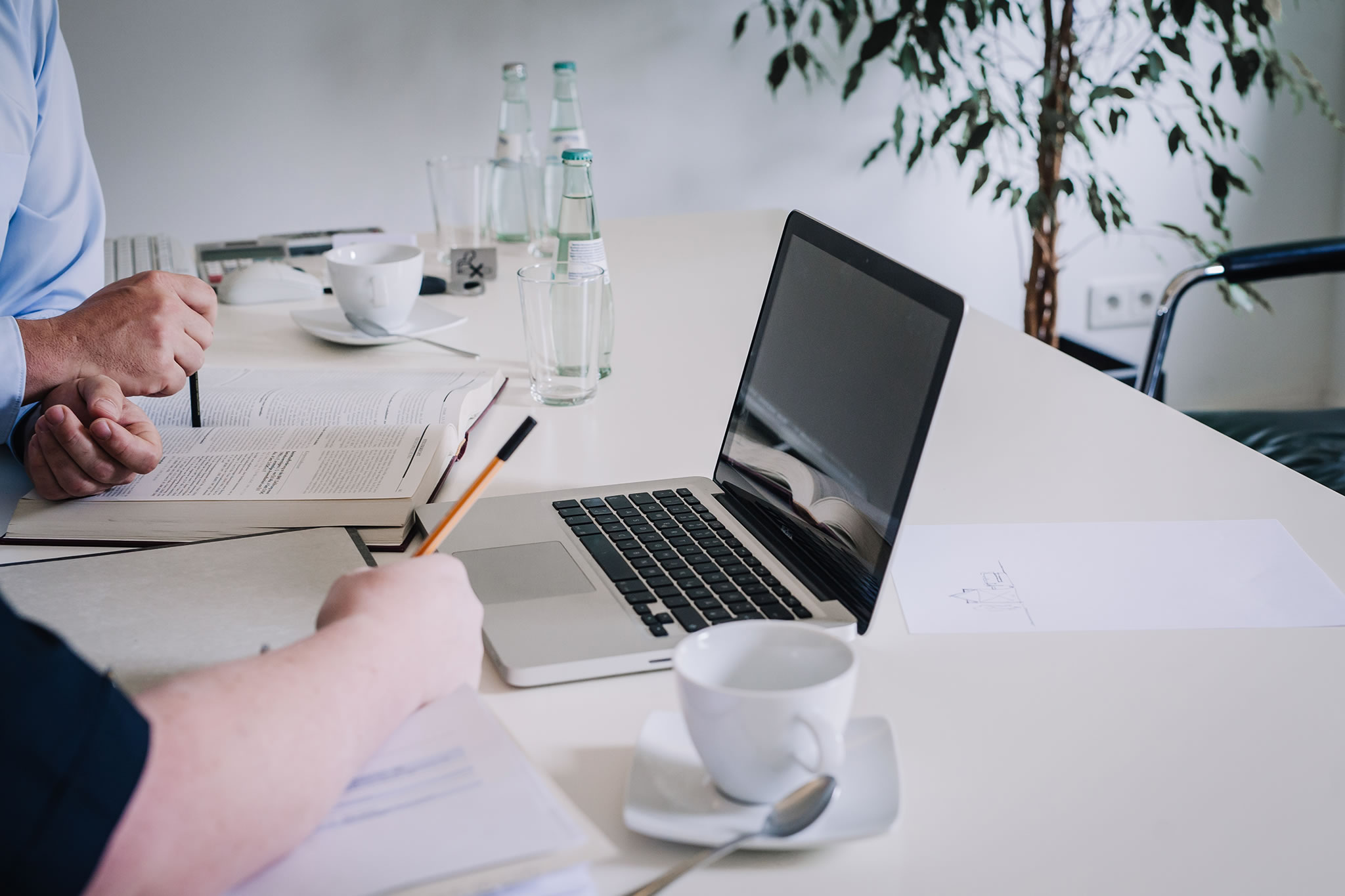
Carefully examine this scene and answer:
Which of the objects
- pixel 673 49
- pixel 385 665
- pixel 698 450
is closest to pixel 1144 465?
pixel 698 450

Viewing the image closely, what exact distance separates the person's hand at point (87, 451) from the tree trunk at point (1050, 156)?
5.73 ft

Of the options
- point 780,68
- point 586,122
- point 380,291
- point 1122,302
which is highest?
point 780,68

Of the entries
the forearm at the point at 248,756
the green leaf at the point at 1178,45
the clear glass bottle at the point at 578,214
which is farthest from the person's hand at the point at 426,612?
the green leaf at the point at 1178,45

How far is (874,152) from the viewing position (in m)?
2.65

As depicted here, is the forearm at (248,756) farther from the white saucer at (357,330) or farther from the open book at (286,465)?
the white saucer at (357,330)

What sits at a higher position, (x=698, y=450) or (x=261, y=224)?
(x=261, y=224)

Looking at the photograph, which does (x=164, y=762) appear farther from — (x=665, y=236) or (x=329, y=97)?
(x=329, y=97)

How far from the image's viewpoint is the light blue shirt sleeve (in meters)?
1.14

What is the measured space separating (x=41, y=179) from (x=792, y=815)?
1.16 m

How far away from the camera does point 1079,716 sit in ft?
1.98

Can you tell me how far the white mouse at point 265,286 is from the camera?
4.99ft

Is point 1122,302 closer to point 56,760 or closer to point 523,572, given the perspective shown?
point 523,572

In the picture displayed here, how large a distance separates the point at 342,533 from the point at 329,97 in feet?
6.66

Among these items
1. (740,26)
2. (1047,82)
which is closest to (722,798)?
(1047,82)
